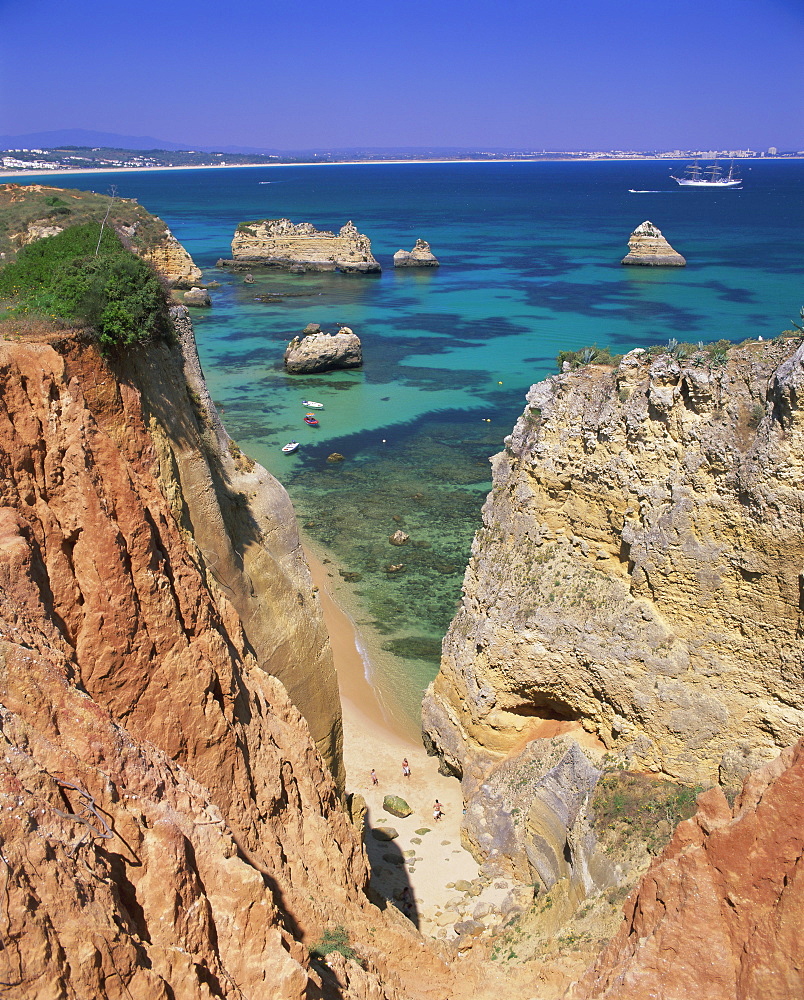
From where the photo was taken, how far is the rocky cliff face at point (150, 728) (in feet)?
24.5

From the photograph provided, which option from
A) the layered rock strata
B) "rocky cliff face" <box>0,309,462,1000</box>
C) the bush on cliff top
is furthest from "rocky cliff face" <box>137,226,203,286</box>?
"rocky cliff face" <box>0,309,462,1000</box>

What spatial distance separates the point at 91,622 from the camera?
35.5ft

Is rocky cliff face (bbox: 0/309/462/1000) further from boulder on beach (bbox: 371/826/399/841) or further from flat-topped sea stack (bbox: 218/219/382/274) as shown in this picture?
flat-topped sea stack (bbox: 218/219/382/274)

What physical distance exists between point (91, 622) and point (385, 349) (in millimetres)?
60672

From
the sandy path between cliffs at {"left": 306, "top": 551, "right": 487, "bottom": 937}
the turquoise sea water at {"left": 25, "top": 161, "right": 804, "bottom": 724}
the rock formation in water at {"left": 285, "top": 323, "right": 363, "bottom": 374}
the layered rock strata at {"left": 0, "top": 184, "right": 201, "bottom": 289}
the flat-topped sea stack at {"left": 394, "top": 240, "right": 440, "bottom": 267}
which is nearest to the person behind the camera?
the sandy path between cliffs at {"left": 306, "top": 551, "right": 487, "bottom": 937}

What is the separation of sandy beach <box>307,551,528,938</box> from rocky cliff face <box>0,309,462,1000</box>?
480cm

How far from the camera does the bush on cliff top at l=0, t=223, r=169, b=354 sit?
1266 cm

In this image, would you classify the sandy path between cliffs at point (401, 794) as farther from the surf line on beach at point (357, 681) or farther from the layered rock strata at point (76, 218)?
the layered rock strata at point (76, 218)

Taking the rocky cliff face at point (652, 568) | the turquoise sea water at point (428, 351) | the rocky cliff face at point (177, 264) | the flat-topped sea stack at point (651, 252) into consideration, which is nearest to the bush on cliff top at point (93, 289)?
the rocky cliff face at point (652, 568)

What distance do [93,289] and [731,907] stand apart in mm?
12921

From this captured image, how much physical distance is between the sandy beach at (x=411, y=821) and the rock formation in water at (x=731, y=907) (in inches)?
327

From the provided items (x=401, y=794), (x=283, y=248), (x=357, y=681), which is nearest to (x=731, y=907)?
(x=401, y=794)

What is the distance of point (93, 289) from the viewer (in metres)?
12.8

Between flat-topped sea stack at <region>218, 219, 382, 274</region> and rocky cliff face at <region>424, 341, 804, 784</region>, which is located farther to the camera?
flat-topped sea stack at <region>218, 219, 382, 274</region>
